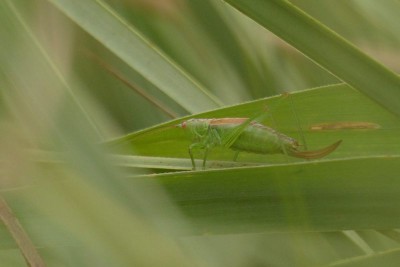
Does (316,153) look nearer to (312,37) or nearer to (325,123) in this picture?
(325,123)

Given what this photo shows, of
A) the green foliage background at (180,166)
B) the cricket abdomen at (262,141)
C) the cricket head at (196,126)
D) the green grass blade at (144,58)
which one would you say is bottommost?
the green foliage background at (180,166)

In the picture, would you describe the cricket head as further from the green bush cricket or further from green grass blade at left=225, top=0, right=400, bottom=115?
green grass blade at left=225, top=0, right=400, bottom=115

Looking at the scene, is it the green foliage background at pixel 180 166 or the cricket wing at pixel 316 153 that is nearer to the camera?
the green foliage background at pixel 180 166

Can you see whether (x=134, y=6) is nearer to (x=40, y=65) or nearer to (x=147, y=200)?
(x=40, y=65)

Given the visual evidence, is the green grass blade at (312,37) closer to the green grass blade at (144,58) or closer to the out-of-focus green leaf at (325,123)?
the out-of-focus green leaf at (325,123)

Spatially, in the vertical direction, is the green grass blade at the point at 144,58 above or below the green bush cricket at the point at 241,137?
above

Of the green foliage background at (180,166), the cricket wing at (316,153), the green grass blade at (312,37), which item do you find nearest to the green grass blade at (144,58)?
the green foliage background at (180,166)

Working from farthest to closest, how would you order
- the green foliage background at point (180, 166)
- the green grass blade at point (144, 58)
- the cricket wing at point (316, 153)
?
the green grass blade at point (144, 58) → the cricket wing at point (316, 153) → the green foliage background at point (180, 166)

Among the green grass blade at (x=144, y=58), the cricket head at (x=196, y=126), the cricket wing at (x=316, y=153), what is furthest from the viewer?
the green grass blade at (x=144, y=58)
